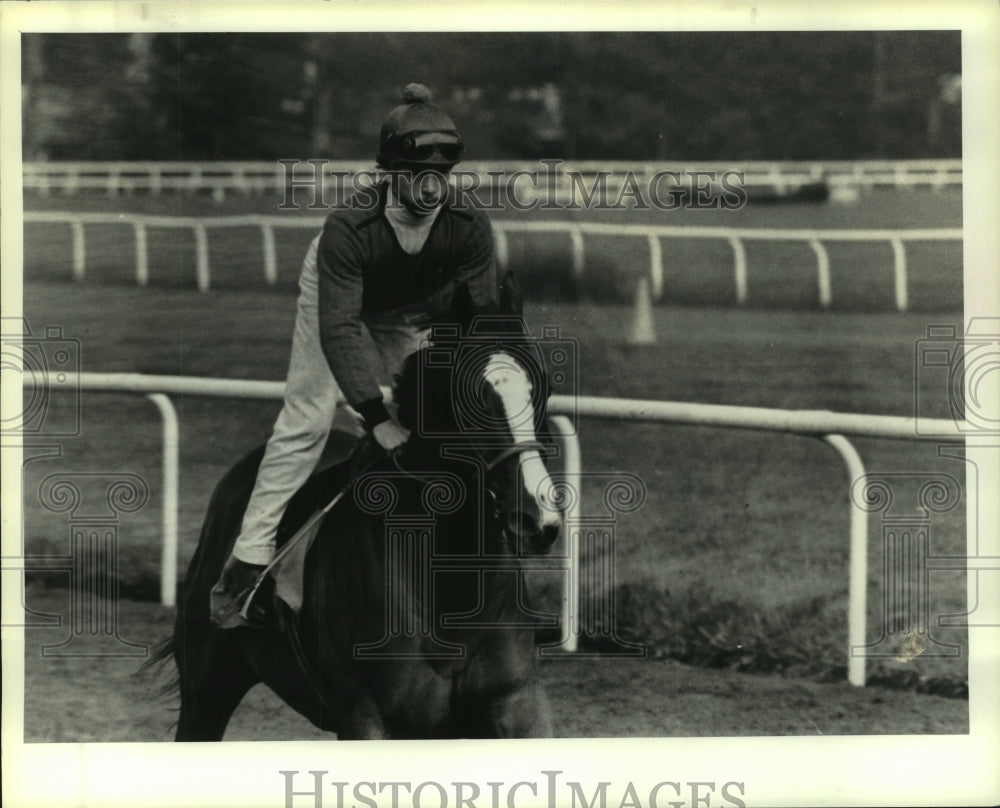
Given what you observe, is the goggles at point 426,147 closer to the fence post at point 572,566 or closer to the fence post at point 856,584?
the fence post at point 572,566

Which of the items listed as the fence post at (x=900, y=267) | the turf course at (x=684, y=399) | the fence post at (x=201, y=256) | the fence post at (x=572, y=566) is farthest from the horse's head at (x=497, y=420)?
the fence post at (x=900, y=267)

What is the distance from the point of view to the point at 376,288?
4.49 metres

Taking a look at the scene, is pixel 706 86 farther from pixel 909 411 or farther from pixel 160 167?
pixel 160 167

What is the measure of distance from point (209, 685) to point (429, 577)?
36.8 inches

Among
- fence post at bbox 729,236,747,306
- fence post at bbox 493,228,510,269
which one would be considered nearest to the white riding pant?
fence post at bbox 493,228,510,269

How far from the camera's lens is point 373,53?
4.74 meters

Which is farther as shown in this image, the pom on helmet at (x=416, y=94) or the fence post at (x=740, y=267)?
the fence post at (x=740, y=267)

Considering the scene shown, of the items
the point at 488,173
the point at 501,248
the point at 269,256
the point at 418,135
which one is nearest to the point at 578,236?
the point at 501,248

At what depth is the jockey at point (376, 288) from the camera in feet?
14.6

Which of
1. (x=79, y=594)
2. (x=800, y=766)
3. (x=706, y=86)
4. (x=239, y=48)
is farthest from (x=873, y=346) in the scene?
(x=79, y=594)

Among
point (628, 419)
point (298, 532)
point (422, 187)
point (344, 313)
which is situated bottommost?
point (298, 532)

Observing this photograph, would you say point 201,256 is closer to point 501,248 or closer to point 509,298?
point 501,248

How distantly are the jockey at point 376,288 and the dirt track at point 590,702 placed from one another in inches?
16.0

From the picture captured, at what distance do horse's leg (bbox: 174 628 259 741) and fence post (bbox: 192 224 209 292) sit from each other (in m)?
1.13
